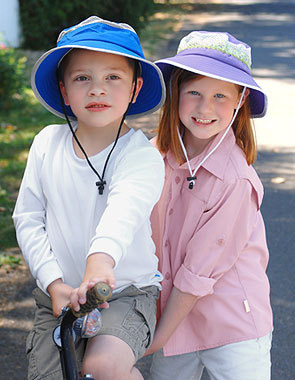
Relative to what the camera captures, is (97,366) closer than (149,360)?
Yes

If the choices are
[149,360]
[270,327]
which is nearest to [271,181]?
[149,360]

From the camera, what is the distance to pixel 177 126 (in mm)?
2541

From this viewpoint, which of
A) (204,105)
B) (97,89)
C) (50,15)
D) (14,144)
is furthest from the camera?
(50,15)

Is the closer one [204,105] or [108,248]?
[108,248]

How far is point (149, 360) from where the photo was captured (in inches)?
136

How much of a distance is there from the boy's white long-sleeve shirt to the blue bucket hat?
0.71ft

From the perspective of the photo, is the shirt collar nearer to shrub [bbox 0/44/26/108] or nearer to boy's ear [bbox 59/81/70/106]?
boy's ear [bbox 59/81/70/106]

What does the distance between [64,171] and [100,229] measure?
1.16 feet

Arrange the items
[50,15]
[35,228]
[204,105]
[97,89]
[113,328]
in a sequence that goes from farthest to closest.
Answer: [50,15] → [204,105] → [35,228] → [97,89] → [113,328]

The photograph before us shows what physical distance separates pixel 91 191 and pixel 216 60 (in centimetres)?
68

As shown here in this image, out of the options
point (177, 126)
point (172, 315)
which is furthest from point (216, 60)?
point (172, 315)

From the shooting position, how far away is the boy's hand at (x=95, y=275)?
1634 millimetres

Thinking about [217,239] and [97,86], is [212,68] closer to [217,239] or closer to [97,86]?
[97,86]

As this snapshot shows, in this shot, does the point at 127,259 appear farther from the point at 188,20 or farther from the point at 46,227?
the point at 188,20
